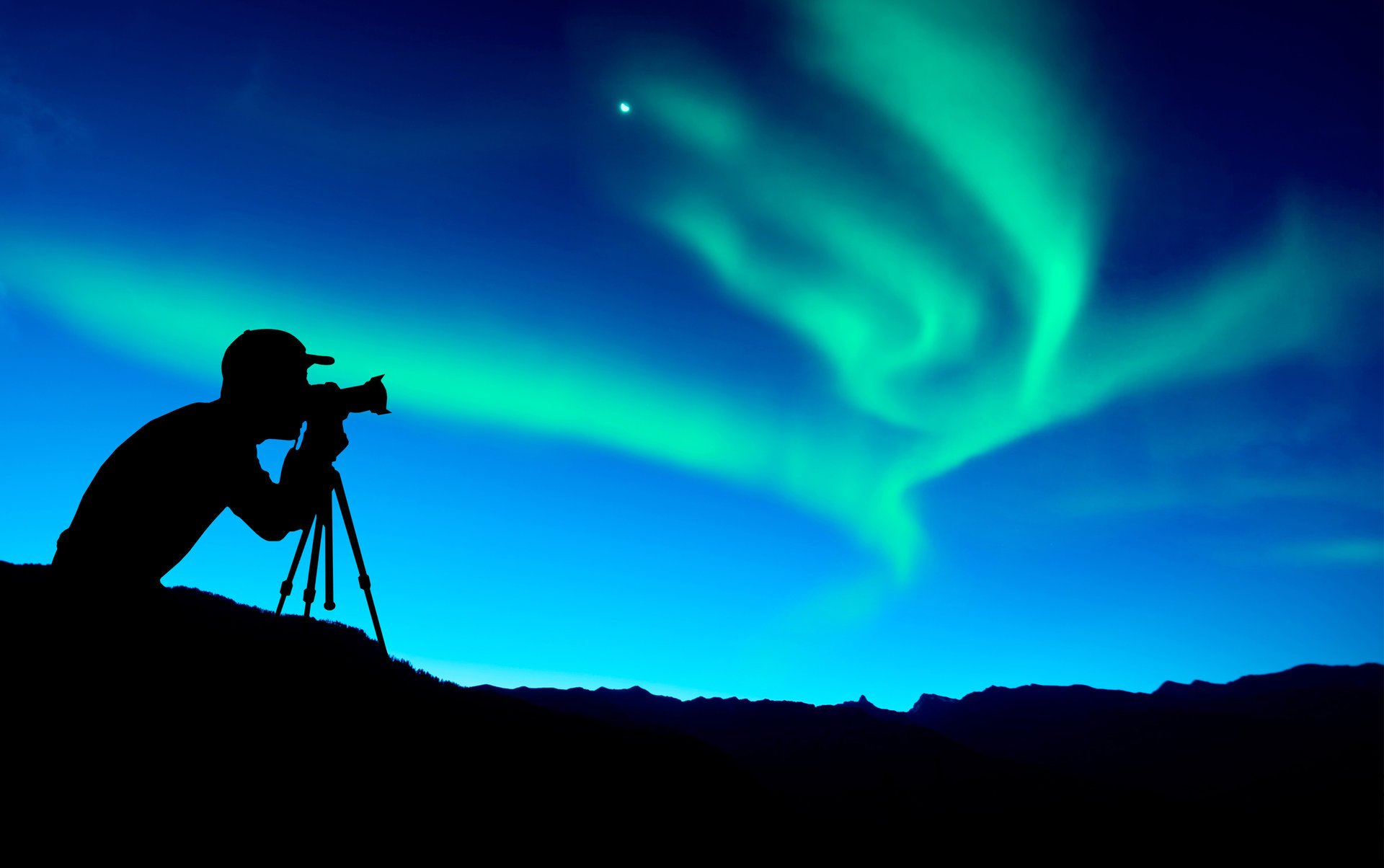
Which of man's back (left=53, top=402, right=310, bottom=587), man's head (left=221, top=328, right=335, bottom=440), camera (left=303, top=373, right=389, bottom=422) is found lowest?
man's back (left=53, top=402, right=310, bottom=587)

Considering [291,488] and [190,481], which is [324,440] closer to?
[291,488]

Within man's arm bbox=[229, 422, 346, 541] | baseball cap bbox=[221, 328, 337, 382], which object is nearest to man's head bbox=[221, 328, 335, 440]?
baseball cap bbox=[221, 328, 337, 382]

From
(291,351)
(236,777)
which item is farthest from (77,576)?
(236,777)

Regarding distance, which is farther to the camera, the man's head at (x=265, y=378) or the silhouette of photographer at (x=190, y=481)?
the man's head at (x=265, y=378)

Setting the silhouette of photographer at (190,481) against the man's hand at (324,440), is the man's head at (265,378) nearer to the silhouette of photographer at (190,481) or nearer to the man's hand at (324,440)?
the silhouette of photographer at (190,481)

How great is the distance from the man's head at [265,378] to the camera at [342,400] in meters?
0.34

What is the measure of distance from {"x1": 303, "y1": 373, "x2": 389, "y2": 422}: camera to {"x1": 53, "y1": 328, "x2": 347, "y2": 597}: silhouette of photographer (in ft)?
1.46

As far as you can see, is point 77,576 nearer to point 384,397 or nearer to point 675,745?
point 384,397

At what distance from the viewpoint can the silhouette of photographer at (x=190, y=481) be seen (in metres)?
2.68

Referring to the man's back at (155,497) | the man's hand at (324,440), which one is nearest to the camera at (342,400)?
the man's hand at (324,440)

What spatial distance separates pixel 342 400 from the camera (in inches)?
162

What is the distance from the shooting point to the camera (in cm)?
377

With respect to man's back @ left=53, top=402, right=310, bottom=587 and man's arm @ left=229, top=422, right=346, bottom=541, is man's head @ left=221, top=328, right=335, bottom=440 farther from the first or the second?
man's arm @ left=229, top=422, right=346, bottom=541

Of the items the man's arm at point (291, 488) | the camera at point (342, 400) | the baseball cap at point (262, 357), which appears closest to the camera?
the baseball cap at point (262, 357)
